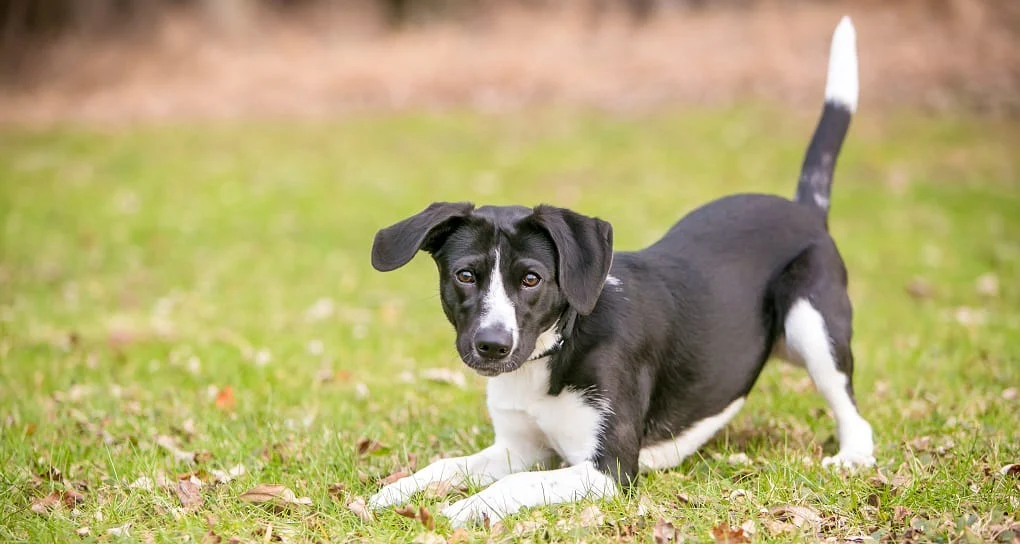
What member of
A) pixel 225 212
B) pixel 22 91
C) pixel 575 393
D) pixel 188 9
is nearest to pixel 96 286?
pixel 225 212

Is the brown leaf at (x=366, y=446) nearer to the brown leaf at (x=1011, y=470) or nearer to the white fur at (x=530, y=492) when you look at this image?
the white fur at (x=530, y=492)

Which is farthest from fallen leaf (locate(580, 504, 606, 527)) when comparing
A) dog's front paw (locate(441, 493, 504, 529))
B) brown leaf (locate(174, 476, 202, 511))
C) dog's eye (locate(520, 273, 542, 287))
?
brown leaf (locate(174, 476, 202, 511))

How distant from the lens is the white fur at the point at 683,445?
16.6 ft

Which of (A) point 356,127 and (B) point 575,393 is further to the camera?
(A) point 356,127

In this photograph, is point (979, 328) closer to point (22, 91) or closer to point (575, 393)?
point (575, 393)

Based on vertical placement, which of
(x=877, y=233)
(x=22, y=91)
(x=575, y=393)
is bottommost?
(x=22, y=91)

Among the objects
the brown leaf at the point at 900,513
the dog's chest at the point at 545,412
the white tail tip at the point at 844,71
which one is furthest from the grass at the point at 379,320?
the white tail tip at the point at 844,71

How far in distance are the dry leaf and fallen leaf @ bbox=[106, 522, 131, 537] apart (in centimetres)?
87

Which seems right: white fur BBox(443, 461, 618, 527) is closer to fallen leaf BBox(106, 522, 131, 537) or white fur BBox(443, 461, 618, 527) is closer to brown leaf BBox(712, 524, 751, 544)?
brown leaf BBox(712, 524, 751, 544)

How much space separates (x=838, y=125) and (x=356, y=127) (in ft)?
45.5

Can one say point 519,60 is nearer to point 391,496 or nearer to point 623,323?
point 623,323

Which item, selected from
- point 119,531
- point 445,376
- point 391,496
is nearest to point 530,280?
point 391,496

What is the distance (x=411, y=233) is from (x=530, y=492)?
115cm

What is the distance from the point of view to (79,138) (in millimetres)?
18906
